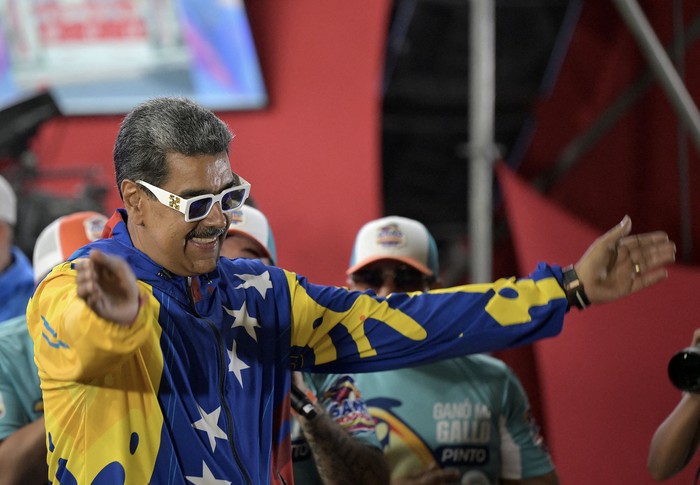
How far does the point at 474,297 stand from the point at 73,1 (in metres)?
4.46

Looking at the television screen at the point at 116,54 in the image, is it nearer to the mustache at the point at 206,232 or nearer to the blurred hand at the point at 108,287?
the mustache at the point at 206,232

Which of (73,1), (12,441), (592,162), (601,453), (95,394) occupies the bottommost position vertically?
(601,453)

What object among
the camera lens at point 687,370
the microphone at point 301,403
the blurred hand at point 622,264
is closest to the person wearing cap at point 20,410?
the microphone at point 301,403

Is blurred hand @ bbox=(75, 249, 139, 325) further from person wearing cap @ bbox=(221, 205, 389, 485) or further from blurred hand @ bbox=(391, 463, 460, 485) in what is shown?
blurred hand @ bbox=(391, 463, 460, 485)

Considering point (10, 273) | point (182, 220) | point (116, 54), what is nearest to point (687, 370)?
point (182, 220)

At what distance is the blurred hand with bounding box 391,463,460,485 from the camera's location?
2844 mm

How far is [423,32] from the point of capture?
870cm

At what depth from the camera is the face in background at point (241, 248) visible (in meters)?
3.05

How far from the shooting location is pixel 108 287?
1.72 m

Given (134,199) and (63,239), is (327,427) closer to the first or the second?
(134,199)

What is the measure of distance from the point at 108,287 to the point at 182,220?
1.04 ft

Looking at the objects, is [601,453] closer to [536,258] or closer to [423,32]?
[536,258]

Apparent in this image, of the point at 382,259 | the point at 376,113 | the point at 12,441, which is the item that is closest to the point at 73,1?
the point at 376,113

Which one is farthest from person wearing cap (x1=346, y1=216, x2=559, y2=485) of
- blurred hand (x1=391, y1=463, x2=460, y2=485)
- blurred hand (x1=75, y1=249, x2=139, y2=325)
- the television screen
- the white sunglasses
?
the television screen
